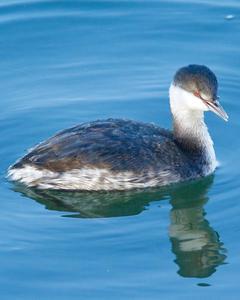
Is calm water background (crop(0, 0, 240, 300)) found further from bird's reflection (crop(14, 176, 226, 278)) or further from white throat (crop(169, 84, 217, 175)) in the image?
white throat (crop(169, 84, 217, 175))

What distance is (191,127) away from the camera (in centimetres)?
1087

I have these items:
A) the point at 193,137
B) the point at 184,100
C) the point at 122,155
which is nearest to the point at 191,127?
the point at 193,137

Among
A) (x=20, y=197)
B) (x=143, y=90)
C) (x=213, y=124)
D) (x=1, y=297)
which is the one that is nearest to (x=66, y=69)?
(x=143, y=90)

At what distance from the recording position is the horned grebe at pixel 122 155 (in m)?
10.3

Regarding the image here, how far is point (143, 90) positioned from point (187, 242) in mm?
2719

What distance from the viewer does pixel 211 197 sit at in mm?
10469

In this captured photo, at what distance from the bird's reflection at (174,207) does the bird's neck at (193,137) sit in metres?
0.19

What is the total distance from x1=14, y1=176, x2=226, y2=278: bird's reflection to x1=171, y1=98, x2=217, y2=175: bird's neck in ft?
0.62

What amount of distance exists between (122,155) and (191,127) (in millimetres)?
858

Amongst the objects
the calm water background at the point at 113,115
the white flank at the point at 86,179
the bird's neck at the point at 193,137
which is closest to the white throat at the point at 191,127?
the bird's neck at the point at 193,137

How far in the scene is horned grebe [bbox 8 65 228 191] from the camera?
10.3 meters

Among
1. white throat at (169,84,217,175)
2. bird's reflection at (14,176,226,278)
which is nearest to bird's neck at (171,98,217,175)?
white throat at (169,84,217,175)

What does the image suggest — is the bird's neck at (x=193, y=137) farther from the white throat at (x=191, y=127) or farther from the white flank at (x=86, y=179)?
the white flank at (x=86, y=179)

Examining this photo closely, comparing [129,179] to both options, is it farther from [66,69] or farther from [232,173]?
[66,69]
